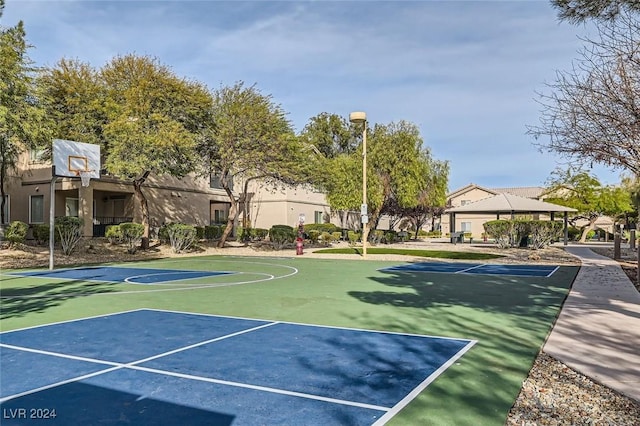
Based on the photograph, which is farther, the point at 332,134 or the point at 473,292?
the point at 332,134

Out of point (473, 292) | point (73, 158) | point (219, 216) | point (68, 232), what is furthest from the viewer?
point (219, 216)

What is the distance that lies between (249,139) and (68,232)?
9.72 m

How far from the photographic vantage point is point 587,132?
1084cm

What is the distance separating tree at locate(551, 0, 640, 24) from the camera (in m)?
8.32

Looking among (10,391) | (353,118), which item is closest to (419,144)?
(353,118)

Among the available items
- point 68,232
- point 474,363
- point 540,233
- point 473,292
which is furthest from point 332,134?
point 474,363

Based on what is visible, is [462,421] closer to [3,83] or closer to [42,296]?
[42,296]

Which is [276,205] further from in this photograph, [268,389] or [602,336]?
[268,389]

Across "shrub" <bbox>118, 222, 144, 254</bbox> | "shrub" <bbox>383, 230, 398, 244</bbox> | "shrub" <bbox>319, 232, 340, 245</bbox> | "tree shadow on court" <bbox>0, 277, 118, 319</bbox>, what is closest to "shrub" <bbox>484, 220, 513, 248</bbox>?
"shrub" <bbox>383, 230, 398, 244</bbox>

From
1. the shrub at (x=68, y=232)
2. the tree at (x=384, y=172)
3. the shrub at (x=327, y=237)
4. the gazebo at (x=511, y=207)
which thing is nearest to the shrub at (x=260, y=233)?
the shrub at (x=327, y=237)

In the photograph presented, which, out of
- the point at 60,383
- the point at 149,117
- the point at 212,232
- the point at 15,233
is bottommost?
the point at 60,383

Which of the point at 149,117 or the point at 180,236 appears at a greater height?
the point at 149,117

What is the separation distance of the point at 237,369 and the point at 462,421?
8.63ft

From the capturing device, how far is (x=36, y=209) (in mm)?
29359
